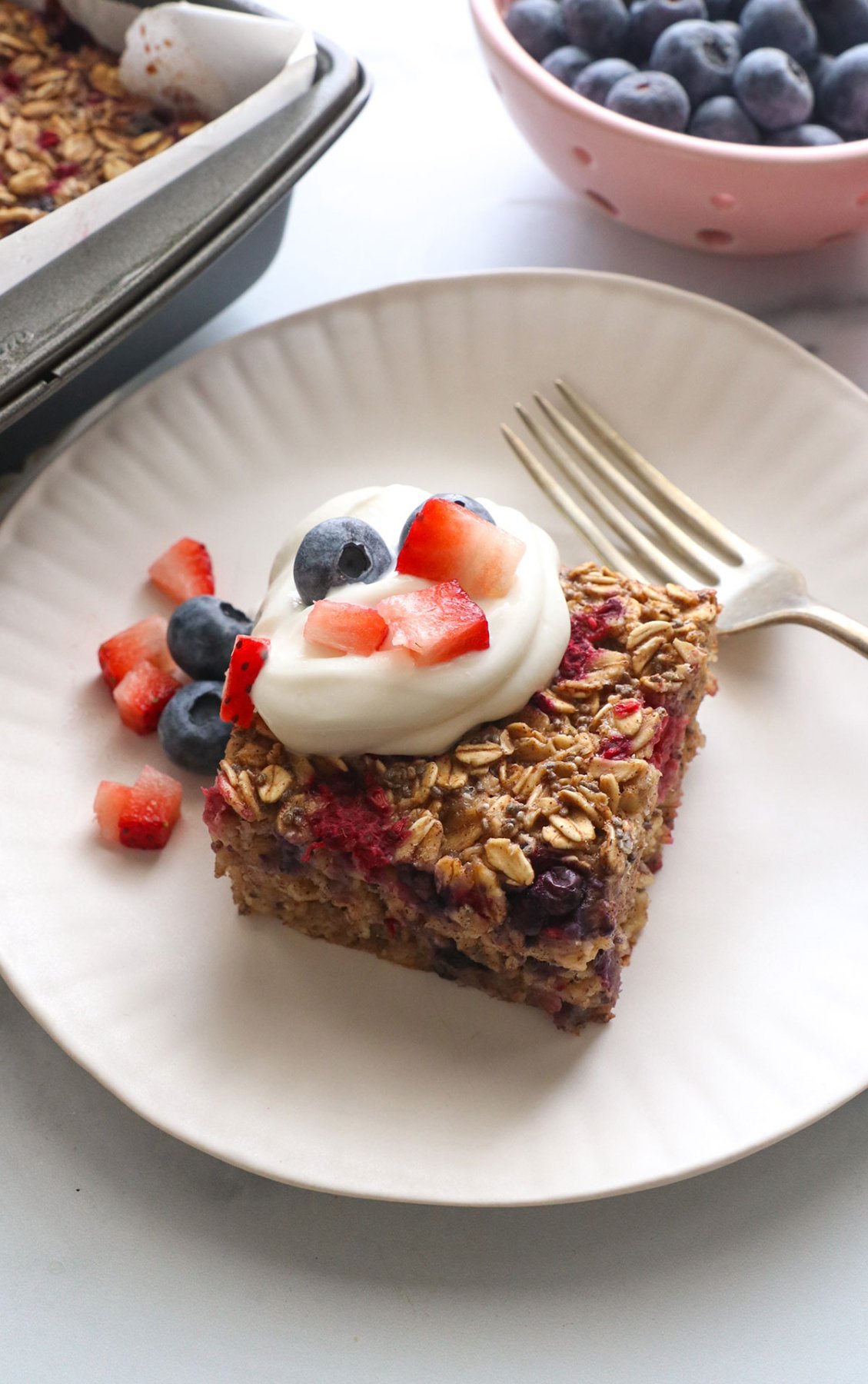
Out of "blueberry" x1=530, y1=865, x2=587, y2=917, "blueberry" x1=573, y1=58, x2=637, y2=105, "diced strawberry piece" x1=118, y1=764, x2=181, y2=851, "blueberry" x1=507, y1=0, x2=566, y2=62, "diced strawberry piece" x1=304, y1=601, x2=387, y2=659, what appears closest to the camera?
"blueberry" x1=530, y1=865, x2=587, y2=917

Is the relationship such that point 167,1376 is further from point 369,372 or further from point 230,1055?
point 369,372

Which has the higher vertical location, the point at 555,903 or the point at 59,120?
the point at 59,120

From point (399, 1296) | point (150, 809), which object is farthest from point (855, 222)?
point (399, 1296)

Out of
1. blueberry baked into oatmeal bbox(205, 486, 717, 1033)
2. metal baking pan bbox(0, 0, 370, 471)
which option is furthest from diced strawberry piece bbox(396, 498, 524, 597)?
metal baking pan bbox(0, 0, 370, 471)

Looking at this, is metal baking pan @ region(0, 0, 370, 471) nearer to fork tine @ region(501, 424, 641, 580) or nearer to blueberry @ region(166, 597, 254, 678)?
blueberry @ region(166, 597, 254, 678)

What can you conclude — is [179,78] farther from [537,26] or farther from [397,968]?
[397,968]

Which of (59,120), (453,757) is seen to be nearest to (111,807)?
(453,757)

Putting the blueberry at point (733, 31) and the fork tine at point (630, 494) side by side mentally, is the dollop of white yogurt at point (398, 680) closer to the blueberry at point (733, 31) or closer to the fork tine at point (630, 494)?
the fork tine at point (630, 494)
